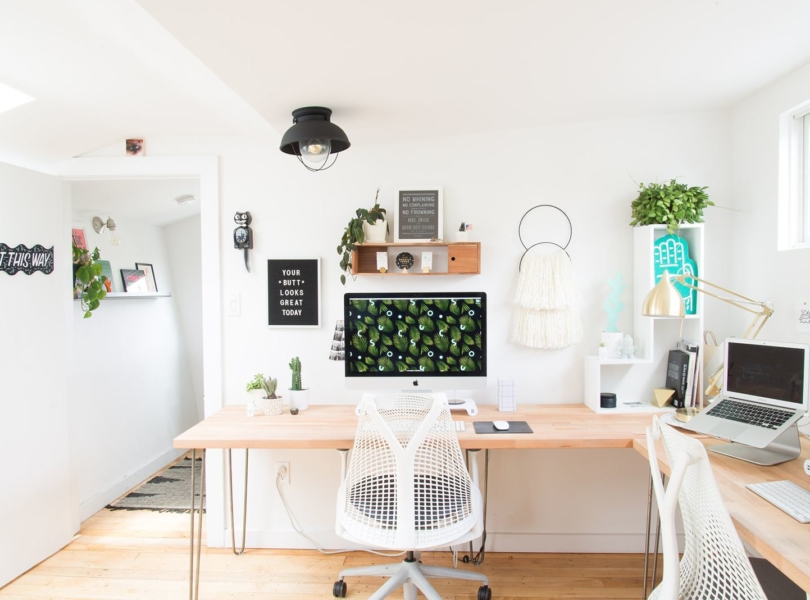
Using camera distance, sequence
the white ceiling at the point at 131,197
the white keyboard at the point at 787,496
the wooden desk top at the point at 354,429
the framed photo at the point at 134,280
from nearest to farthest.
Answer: the white keyboard at the point at 787,496 < the wooden desk top at the point at 354,429 < the white ceiling at the point at 131,197 < the framed photo at the point at 134,280

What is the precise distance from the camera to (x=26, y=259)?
7.86 ft

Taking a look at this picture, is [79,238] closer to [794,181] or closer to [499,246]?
[499,246]

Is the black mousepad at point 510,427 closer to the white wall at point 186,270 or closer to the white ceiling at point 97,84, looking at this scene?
the white ceiling at point 97,84

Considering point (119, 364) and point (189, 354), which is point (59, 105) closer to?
point (119, 364)

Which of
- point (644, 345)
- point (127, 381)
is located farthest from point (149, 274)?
point (644, 345)

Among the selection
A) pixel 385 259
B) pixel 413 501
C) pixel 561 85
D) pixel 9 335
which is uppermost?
pixel 561 85

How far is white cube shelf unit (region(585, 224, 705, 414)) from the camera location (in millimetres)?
2402

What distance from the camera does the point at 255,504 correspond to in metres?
2.67

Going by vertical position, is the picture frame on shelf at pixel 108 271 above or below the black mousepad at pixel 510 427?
above

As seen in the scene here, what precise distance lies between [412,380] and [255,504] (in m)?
1.13

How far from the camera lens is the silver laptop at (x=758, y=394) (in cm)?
170

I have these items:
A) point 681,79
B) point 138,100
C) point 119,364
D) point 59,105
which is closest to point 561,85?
point 681,79

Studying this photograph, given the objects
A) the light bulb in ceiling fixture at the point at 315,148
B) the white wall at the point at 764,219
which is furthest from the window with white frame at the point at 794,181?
the light bulb in ceiling fixture at the point at 315,148

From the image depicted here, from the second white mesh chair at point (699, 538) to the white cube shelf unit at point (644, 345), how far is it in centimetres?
115
